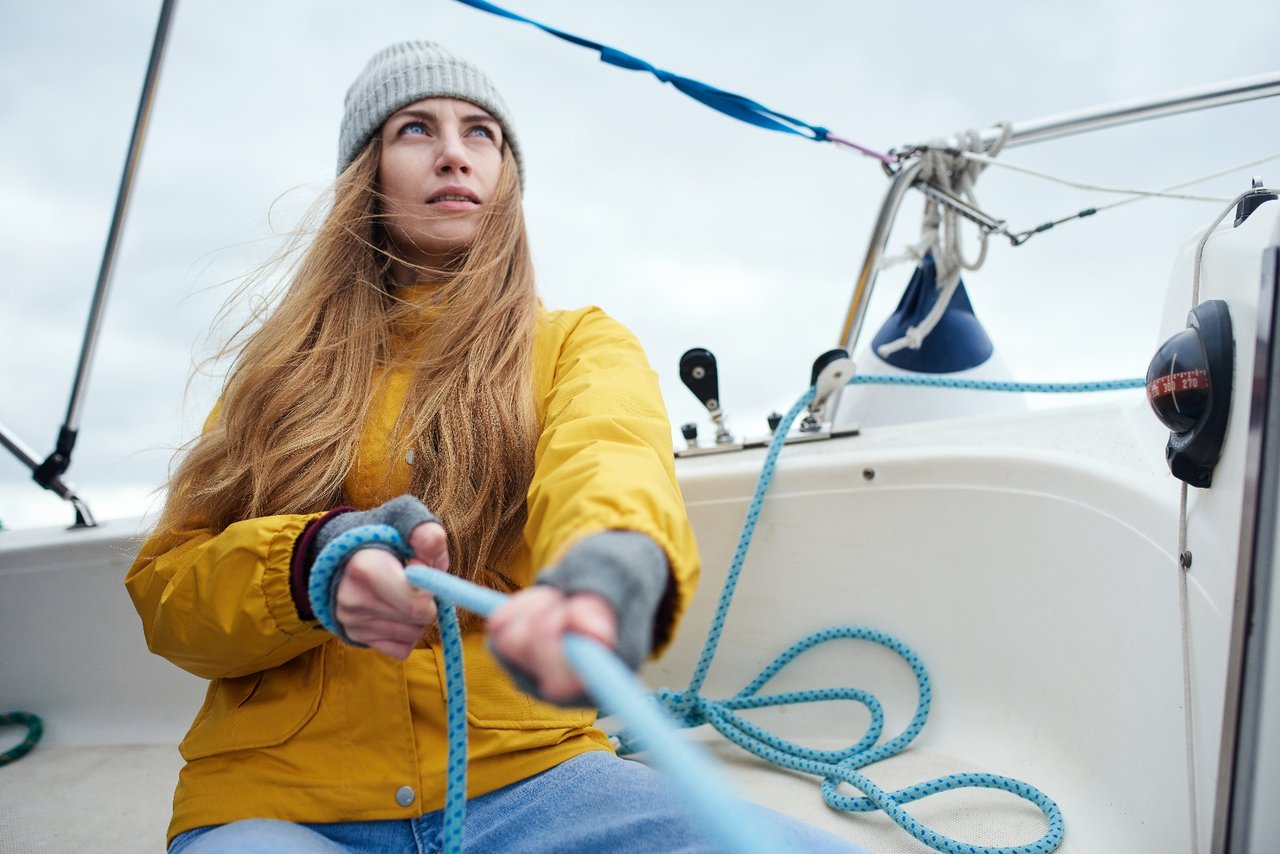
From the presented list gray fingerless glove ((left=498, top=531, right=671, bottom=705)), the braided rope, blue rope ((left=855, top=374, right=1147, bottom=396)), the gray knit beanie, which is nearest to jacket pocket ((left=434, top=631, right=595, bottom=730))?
gray fingerless glove ((left=498, top=531, right=671, bottom=705))

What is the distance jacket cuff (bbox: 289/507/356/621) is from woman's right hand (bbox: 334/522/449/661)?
11cm

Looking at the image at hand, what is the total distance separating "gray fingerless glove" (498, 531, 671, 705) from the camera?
0.35 meters

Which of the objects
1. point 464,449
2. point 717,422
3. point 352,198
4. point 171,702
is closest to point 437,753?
point 464,449

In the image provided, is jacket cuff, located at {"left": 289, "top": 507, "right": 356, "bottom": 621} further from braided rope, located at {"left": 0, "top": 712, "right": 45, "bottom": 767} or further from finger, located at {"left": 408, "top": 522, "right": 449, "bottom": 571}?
braided rope, located at {"left": 0, "top": 712, "right": 45, "bottom": 767}

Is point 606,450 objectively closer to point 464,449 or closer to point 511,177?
point 464,449

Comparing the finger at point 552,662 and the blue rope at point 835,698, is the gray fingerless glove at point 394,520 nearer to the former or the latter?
the finger at point 552,662

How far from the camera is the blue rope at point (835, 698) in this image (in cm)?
92

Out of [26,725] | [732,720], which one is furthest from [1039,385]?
[26,725]

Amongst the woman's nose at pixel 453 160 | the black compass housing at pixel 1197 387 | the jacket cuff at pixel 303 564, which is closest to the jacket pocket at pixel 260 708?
the jacket cuff at pixel 303 564

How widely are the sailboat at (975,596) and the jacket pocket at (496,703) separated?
42 cm

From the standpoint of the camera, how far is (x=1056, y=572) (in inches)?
39.8

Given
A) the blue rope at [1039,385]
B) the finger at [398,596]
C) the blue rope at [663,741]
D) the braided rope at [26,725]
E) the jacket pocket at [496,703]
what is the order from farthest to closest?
the braided rope at [26,725] < the blue rope at [1039,385] < the jacket pocket at [496,703] < the finger at [398,596] < the blue rope at [663,741]

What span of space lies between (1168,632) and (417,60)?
948 millimetres

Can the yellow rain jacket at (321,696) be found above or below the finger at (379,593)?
Result: below
